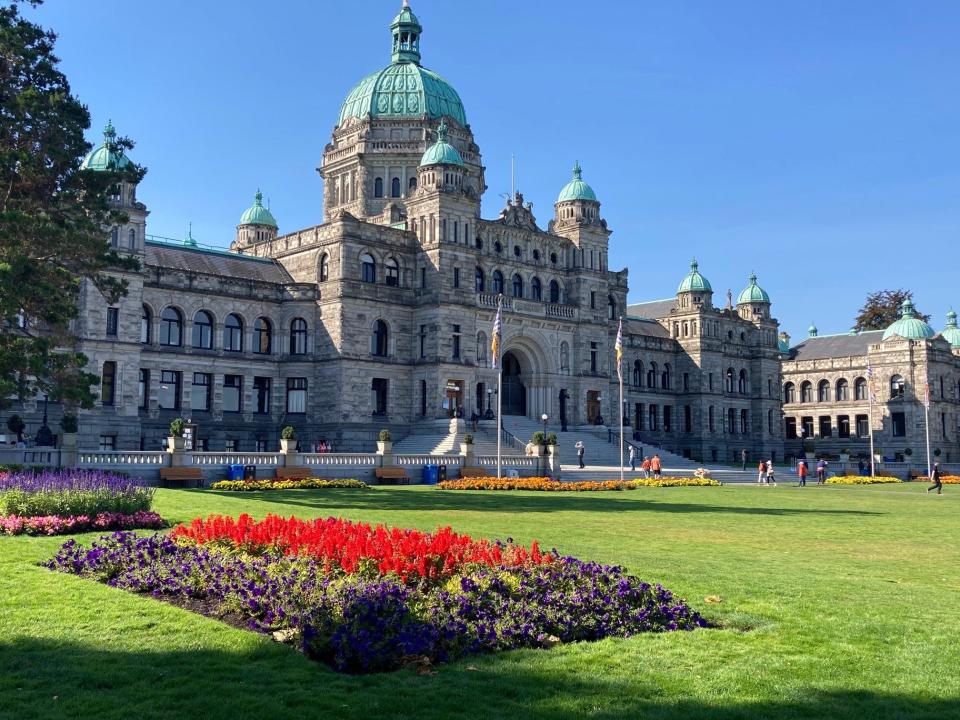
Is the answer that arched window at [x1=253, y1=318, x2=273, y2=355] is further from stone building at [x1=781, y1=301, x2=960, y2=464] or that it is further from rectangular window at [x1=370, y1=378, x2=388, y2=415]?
stone building at [x1=781, y1=301, x2=960, y2=464]

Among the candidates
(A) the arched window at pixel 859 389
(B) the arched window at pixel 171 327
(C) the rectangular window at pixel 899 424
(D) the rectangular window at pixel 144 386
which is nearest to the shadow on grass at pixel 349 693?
(D) the rectangular window at pixel 144 386

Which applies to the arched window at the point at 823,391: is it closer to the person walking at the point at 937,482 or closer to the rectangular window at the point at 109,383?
the person walking at the point at 937,482

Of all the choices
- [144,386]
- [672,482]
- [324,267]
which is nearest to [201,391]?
[144,386]

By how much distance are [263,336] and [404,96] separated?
23771mm

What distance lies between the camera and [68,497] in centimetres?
2070

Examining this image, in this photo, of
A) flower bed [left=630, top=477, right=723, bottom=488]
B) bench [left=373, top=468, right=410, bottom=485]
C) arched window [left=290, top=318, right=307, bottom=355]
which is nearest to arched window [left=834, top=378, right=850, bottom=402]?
flower bed [left=630, top=477, right=723, bottom=488]

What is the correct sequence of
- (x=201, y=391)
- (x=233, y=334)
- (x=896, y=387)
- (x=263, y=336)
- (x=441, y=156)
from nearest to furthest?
(x=201, y=391) → (x=233, y=334) → (x=263, y=336) → (x=441, y=156) → (x=896, y=387)

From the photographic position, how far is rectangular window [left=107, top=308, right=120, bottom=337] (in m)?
54.2

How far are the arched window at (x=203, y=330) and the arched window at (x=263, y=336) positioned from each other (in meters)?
3.19

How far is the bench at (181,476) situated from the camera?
38.2 meters

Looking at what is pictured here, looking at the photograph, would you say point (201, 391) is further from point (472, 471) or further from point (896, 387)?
point (896, 387)

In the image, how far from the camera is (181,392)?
2328 inches

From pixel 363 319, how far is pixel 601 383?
20.4 m

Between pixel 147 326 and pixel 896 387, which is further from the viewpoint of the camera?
pixel 896 387
